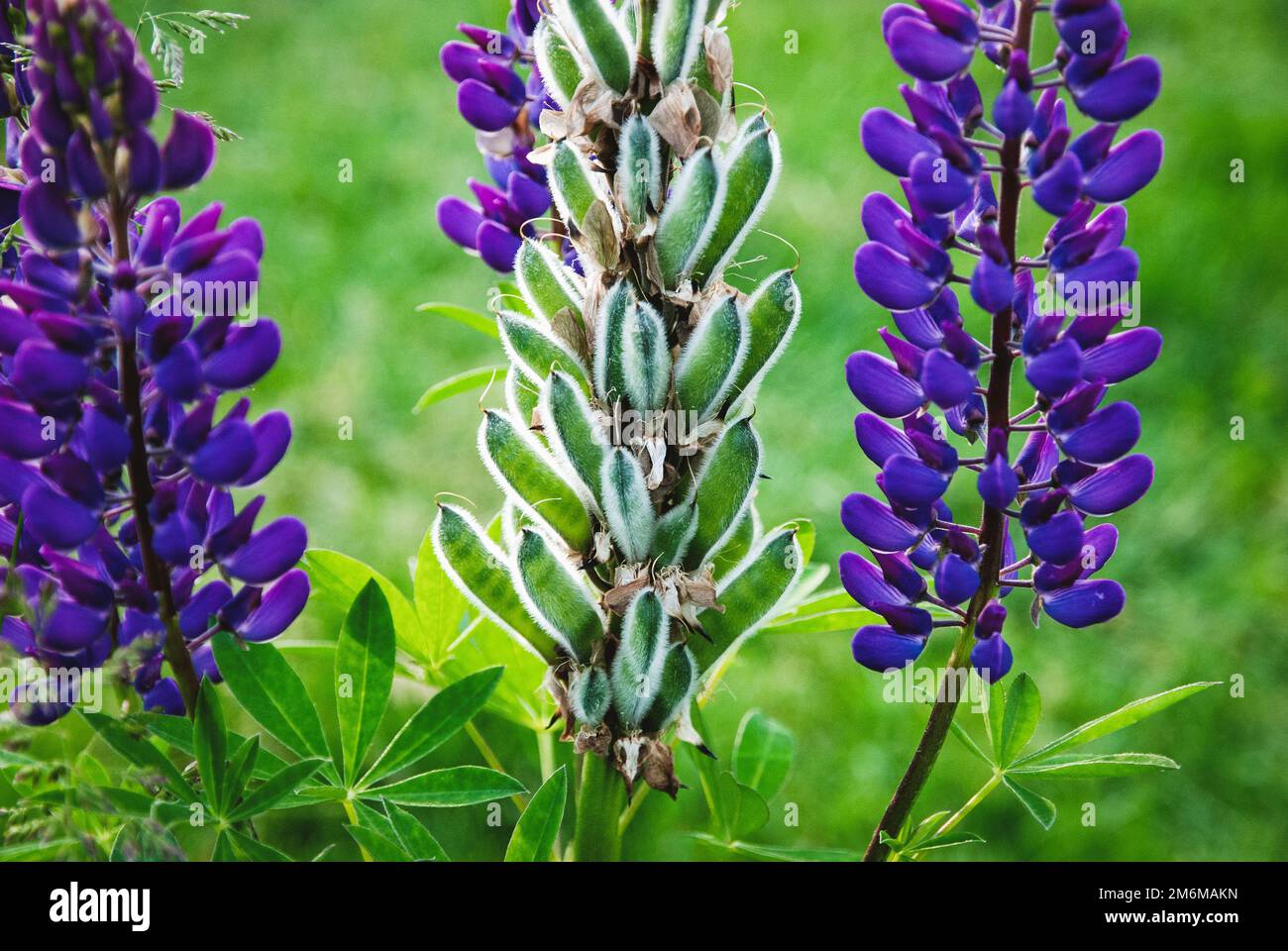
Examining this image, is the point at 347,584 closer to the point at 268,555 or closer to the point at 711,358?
the point at 268,555

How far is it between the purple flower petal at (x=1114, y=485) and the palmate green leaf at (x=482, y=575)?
327 mm

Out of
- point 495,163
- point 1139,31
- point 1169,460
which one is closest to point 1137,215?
point 1169,460

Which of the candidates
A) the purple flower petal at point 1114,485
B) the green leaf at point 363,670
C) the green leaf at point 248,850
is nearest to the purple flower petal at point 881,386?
the purple flower petal at point 1114,485

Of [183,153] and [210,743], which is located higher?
[183,153]

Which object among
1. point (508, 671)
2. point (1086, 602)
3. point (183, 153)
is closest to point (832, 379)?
point (508, 671)

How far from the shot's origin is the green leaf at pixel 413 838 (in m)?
0.81

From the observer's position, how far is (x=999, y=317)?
0.78 metres

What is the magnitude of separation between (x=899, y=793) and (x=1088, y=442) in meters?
0.25

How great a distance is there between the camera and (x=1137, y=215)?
2.51 m

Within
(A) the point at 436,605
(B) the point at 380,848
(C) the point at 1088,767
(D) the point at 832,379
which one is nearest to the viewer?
(B) the point at 380,848

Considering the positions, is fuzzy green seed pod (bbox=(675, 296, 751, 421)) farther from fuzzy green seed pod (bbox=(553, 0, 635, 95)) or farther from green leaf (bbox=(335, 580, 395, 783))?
green leaf (bbox=(335, 580, 395, 783))

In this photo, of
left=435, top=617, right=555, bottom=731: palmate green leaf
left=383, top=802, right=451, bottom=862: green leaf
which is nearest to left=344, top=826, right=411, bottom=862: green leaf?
left=383, top=802, right=451, bottom=862: green leaf

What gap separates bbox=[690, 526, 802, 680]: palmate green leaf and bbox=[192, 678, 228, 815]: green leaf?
0.28m

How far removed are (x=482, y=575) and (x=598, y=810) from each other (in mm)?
165
